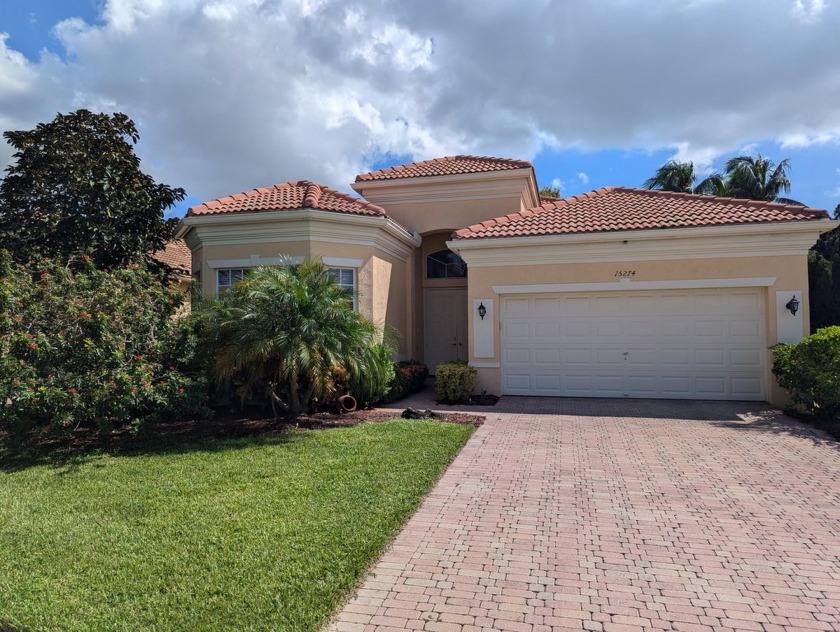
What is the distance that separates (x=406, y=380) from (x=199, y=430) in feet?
16.8

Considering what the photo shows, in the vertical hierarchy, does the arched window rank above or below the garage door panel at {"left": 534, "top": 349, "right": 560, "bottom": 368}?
above

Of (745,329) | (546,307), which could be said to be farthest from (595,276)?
(745,329)

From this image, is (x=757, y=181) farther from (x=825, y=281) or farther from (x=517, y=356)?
(x=517, y=356)

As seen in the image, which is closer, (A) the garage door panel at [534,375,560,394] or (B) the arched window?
(A) the garage door panel at [534,375,560,394]

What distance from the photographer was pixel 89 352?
7.62 meters

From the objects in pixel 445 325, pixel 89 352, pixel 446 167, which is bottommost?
pixel 89 352

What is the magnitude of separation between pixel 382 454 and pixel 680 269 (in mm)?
8457

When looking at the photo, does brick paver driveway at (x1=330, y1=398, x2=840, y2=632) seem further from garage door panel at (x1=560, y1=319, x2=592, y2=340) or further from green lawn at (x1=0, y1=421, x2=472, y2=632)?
garage door panel at (x1=560, y1=319, x2=592, y2=340)

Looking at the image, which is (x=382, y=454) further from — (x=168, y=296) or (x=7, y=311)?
(x=7, y=311)

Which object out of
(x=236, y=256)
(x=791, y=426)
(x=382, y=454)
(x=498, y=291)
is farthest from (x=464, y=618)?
(x=236, y=256)

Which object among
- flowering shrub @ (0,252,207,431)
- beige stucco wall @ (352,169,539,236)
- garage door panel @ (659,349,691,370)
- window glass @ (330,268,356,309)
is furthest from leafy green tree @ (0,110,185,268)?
garage door panel @ (659,349,691,370)

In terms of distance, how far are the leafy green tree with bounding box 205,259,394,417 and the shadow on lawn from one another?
2.57ft

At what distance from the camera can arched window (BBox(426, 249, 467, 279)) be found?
55.6 ft

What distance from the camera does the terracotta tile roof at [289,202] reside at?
1272cm
